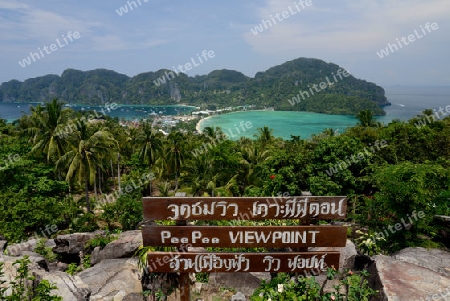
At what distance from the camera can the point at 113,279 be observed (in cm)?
728

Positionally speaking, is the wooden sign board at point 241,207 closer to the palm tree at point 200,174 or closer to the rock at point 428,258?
the rock at point 428,258

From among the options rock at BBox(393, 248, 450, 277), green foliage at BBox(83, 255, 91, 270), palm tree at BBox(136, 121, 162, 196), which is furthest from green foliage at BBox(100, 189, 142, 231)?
rock at BBox(393, 248, 450, 277)

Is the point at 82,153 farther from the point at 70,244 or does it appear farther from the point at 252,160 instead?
the point at 252,160

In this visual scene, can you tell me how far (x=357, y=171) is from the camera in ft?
47.6

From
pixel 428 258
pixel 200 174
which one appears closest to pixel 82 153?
pixel 200 174

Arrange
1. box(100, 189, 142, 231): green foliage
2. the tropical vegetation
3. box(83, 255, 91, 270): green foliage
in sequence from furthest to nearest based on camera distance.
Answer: box(100, 189, 142, 231): green foliage → box(83, 255, 91, 270): green foliage → the tropical vegetation

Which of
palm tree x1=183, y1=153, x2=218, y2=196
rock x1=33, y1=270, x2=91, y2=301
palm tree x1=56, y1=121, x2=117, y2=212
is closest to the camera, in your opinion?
rock x1=33, y1=270, x2=91, y2=301

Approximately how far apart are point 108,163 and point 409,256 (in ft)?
138

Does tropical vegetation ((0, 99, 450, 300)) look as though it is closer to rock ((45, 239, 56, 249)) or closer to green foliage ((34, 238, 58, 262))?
rock ((45, 239, 56, 249))

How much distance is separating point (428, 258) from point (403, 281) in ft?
7.17

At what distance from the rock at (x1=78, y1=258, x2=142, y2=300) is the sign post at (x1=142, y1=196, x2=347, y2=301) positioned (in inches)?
112

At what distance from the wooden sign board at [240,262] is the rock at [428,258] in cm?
313

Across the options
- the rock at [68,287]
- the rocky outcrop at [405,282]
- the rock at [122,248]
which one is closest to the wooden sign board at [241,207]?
the rocky outcrop at [405,282]

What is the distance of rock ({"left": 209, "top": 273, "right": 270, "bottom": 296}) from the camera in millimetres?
6789
